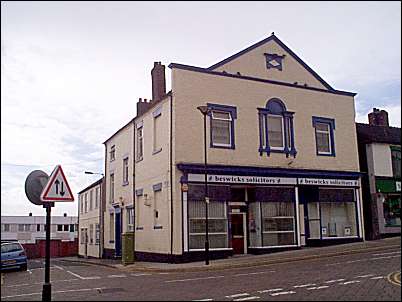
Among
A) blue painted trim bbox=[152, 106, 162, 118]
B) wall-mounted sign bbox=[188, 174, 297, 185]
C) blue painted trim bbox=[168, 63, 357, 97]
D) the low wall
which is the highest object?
blue painted trim bbox=[168, 63, 357, 97]

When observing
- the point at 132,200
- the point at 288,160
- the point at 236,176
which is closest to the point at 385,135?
the point at 288,160

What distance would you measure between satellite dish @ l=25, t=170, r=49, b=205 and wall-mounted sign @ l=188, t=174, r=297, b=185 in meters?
11.5

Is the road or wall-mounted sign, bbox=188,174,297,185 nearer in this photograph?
the road

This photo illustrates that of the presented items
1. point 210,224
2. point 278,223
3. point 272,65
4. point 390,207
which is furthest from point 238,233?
point 272,65

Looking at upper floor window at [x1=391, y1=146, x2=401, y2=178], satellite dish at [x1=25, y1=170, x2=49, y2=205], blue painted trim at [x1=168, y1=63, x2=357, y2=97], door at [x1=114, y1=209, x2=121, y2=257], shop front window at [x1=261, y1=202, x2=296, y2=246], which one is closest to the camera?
satellite dish at [x1=25, y1=170, x2=49, y2=205]

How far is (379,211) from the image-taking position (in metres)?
27.2

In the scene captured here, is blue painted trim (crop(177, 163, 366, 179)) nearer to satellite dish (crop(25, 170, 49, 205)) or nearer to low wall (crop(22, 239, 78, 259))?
satellite dish (crop(25, 170, 49, 205))

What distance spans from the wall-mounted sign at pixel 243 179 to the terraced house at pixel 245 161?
0.16ft

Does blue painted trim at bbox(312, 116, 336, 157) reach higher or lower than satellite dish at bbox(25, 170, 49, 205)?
higher

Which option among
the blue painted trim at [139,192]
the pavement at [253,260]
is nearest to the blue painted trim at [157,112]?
the blue painted trim at [139,192]

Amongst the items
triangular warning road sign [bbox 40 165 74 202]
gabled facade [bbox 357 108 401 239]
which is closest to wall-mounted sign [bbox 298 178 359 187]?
gabled facade [bbox 357 108 401 239]

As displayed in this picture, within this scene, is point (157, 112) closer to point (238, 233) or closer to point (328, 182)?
point (238, 233)

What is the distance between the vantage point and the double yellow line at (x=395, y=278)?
1178 centimetres

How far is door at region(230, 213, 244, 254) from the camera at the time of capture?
23.9 meters
